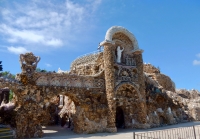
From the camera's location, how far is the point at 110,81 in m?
14.6

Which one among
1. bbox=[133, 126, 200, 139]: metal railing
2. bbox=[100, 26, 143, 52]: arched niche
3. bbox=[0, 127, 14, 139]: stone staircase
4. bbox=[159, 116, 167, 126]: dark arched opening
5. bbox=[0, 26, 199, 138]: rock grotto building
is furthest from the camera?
bbox=[159, 116, 167, 126]: dark arched opening

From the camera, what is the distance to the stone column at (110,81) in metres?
14.0

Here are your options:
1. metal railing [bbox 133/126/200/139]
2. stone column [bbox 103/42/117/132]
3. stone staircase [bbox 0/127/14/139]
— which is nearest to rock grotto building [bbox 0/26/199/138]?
stone column [bbox 103/42/117/132]

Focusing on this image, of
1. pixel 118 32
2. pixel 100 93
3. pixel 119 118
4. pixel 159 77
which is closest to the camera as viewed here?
pixel 100 93

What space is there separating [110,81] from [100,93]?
52.0 inches

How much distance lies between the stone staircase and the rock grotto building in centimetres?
44

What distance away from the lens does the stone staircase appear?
10.4 meters

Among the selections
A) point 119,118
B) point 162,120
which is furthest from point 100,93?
point 162,120

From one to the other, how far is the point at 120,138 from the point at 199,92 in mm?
29220

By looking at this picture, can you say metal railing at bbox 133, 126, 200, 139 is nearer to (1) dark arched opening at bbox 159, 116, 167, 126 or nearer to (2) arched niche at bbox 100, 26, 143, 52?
(1) dark arched opening at bbox 159, 116, 167, 126

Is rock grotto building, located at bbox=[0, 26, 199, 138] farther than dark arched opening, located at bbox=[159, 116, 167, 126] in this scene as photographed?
No

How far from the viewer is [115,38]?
1684 cm

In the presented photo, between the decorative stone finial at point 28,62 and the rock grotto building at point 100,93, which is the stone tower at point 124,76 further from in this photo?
the decorative stone finial at point 28,62

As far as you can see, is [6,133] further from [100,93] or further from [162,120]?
[162,120]
